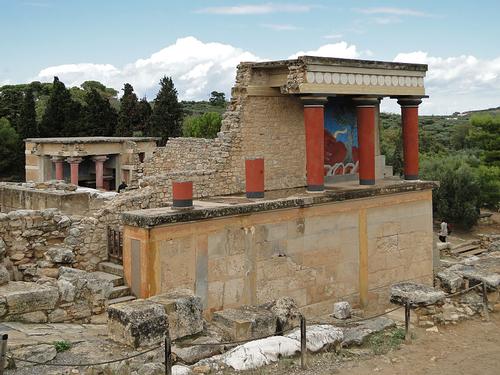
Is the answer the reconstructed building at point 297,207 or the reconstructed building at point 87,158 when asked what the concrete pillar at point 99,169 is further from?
the reconstructed building at point 297,207

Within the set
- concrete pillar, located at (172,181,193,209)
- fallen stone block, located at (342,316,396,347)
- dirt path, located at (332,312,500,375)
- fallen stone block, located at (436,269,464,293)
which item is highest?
concrete pillar, located at (172,181,193,209)

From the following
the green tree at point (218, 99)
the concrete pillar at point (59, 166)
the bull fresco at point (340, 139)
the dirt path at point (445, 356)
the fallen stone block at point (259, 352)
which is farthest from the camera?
the green tree at point (218, 99)

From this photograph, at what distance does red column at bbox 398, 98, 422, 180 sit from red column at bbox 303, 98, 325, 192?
359 centimetres

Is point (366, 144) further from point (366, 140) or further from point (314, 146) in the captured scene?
point (314, 146)

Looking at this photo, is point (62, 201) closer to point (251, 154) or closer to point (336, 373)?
point (251, 154)

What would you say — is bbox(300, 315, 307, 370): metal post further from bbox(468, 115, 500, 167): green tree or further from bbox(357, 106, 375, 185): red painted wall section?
bbox(468, 115, 500, 167): green tree

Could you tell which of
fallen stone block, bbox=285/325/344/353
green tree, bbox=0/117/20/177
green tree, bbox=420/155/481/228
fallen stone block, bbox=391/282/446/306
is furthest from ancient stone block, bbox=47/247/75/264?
green tree, bbox=0/117/20/177

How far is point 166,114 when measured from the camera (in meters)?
39.4

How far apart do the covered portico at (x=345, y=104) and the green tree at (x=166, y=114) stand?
24137 mm

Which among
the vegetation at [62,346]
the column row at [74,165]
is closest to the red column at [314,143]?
the vegetation at [62,346]

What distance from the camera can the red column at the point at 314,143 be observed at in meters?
12.6

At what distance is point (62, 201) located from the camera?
14.1 metres

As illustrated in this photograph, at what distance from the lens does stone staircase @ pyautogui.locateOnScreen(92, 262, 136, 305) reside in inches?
380

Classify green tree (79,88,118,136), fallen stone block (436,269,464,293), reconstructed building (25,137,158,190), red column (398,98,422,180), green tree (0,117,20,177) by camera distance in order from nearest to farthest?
fallen stone block (436,269,464,293) → red column (398,98,422,180) → reconstructed building (25,137,158,190) → green tree (0,117,20,177) → green tree (79,88,118,136)
